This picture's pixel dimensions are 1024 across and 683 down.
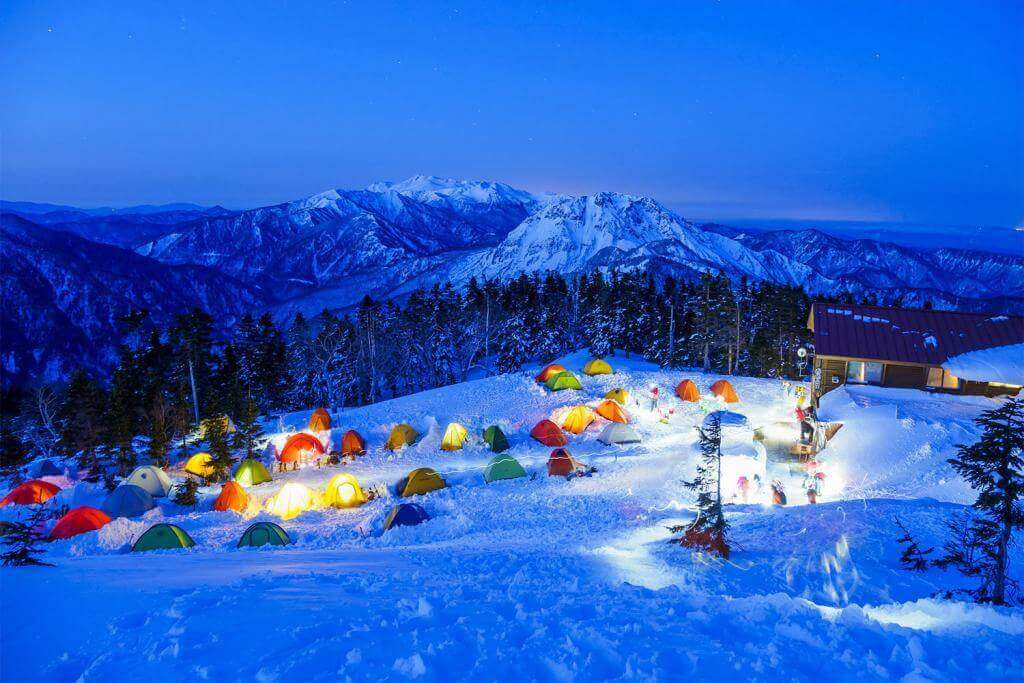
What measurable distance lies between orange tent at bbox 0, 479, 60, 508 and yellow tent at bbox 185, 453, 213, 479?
422 centimetres

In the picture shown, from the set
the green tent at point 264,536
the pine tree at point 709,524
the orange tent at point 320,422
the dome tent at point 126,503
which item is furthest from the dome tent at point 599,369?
the dome tent at point 126,503

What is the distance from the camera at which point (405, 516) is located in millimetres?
14250

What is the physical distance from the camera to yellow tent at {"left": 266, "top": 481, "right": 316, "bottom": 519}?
52.1 ft

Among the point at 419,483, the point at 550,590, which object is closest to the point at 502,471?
the point at 419,483

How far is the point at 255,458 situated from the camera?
71.1ft

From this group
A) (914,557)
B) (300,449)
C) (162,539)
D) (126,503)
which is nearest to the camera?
(914,557)

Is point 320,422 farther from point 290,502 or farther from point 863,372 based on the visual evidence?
point 863,372

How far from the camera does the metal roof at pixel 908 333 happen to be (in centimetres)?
2225

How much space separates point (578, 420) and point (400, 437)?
7909 millimetres

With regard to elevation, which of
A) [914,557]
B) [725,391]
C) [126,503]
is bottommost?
[126,503]

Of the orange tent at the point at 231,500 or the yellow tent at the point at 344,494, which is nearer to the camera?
the yellow tent at the point at 344,494

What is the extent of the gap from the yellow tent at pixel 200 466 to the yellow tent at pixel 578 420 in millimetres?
14601

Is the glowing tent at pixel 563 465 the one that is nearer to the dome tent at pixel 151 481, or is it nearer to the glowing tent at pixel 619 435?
the glowing tent at pixel 619 435

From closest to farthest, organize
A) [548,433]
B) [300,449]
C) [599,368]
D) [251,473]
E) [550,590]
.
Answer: [550,590] → [251,473] → [300,449] → [548,433] → [599,368]
